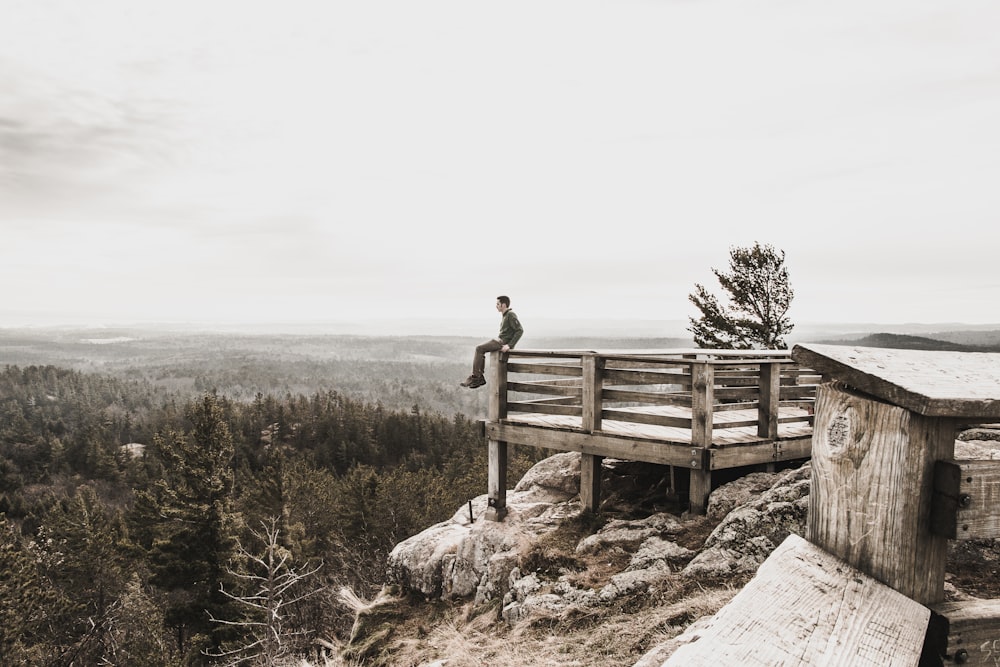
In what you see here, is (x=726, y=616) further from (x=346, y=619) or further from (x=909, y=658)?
(x=346, y=619)

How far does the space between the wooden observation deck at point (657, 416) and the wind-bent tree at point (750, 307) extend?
1314cm

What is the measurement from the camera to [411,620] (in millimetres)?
9992

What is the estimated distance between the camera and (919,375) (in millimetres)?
1849

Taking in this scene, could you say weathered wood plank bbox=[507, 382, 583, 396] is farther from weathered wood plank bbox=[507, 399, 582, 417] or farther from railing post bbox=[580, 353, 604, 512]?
railing post bbox=[580, 353, 604, 512]

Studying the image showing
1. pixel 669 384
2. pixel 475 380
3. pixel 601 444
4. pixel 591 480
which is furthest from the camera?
pixel 475 380

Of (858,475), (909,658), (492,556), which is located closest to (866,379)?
(858,475)

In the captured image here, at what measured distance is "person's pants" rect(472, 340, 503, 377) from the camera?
1095 centimetres

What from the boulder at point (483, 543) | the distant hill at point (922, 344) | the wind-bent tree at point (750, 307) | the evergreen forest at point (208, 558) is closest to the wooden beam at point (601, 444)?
the boulder at point (483, 543)

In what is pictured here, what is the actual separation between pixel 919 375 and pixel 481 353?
9.63 metres

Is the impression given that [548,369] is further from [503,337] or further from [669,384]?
[669,384]

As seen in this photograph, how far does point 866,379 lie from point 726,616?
83 cm

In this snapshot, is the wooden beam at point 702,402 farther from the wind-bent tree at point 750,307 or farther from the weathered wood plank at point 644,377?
the wind-bent tree at point 750,307

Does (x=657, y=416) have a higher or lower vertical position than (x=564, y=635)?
higher

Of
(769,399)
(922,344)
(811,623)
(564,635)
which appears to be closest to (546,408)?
(769,399)
